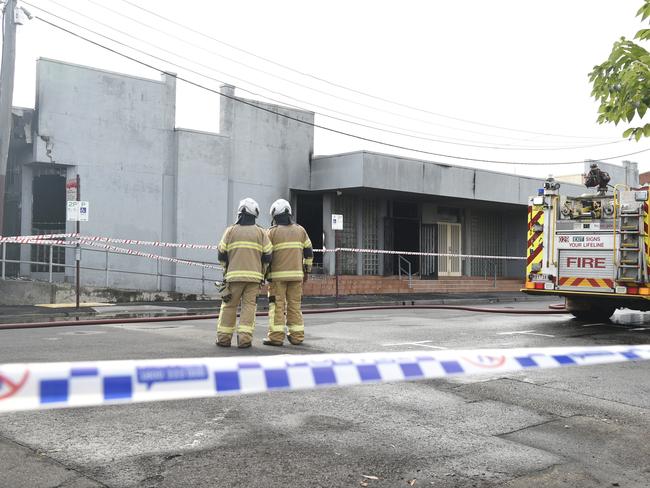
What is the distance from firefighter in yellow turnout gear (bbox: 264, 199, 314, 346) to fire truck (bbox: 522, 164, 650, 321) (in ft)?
17.9

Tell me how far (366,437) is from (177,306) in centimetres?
1161

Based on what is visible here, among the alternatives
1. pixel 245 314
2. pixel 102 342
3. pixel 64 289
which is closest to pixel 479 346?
pixel 245 314

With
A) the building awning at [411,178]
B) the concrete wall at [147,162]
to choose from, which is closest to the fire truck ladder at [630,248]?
the building awning at [411,178]

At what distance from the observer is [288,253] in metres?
8.48

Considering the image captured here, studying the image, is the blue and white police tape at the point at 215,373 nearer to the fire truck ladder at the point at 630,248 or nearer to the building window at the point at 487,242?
the fire truck ladder at the point at 630,248

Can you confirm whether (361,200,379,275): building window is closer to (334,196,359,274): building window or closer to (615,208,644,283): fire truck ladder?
(334,196,359,274): building window

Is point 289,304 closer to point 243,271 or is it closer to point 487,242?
point 243,271

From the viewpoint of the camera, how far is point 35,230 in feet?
57.8

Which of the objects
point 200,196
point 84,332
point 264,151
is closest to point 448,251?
point 264,151

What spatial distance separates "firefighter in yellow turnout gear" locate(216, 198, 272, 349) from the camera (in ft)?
26.5

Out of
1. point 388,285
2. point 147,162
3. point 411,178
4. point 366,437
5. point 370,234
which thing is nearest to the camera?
point 366,437

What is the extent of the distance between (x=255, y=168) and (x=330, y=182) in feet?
8.11

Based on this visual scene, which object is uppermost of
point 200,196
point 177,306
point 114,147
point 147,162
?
point 114,147

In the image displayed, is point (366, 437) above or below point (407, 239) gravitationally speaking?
below
